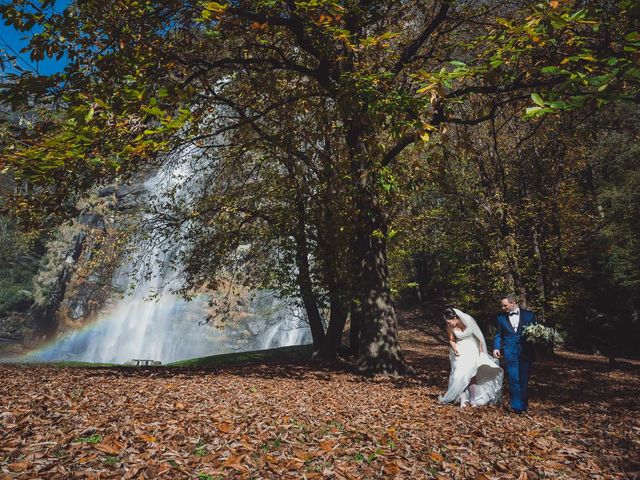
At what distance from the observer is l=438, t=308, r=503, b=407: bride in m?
8.17

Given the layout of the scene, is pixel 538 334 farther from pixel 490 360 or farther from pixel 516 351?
pixel 490 360

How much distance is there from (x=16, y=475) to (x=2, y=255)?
58.1 metres

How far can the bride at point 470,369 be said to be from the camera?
817cm

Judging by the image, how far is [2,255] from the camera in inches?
1996

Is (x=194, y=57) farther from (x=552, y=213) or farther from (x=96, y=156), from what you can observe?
(x=552, y=213)

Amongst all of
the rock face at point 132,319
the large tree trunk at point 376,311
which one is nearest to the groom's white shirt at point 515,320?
the large tree trunk at point 376,311

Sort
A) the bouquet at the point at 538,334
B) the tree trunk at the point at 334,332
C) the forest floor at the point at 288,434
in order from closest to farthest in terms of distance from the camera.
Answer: the forest floor at the point at 288,434 < the bouquet at the point at 538,334 < the tree trunk at the point at 334,332

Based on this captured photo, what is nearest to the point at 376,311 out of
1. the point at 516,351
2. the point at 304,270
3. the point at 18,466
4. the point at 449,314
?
the point at 449,314

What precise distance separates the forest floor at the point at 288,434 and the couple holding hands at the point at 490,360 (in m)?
0.35

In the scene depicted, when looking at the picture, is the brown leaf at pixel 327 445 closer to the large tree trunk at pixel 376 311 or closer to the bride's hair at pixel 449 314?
the bride's hair at pixel 449 314

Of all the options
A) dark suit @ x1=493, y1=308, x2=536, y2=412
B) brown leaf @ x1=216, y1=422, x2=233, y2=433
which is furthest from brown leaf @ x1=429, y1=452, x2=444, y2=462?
dark suit @ x1=493, y1=308, x2=536, y2=412

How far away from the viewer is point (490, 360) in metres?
8.27

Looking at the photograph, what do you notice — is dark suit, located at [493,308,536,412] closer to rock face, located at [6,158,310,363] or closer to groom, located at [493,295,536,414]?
groom, located at [493,295,536,414]

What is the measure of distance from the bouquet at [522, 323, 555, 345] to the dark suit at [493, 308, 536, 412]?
16 centimetres
